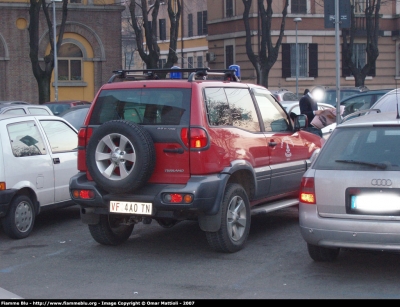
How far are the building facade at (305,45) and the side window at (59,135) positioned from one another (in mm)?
31600

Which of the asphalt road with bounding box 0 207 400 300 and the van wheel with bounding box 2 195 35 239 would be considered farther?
the van wheel with bounding box 2 195 35 239

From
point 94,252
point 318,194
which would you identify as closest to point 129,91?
point 94,252

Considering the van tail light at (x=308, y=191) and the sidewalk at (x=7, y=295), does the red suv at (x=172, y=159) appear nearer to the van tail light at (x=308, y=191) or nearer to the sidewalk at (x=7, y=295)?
the van tail light at (x=308, y=191)

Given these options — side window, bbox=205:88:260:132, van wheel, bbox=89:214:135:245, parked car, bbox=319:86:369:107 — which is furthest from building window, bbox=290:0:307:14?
van wheel, bbox=89:214:135:245

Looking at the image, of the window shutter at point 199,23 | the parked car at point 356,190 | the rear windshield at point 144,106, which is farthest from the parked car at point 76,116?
the window shutter at point 199,23

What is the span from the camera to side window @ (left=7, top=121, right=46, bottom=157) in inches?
365

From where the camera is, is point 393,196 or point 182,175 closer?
point 393,196

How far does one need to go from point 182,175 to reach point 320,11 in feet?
123

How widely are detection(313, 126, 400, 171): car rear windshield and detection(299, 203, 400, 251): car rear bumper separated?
485 mm

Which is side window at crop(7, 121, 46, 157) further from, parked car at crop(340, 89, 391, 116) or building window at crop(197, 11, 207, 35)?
building window at crop(197, 11, 207, 35)

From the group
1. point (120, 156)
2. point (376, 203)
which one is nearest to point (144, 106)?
point (120, 156)

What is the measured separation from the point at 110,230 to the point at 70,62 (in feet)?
101

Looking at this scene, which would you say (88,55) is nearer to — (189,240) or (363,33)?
(363,33)

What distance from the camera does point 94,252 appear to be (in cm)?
836
